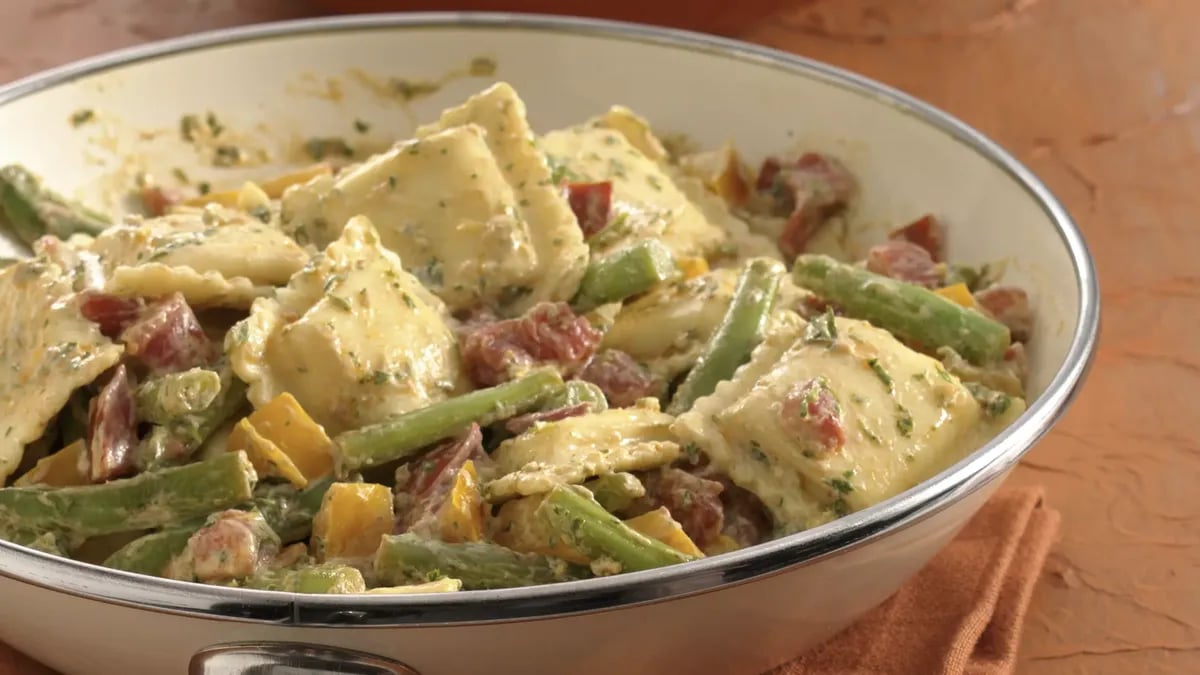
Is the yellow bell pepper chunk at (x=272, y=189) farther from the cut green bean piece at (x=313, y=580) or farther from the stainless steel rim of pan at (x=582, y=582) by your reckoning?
the stainless steel rim of pan at (x=582, y=582)

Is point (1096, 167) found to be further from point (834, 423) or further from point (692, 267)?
point (834, 423)

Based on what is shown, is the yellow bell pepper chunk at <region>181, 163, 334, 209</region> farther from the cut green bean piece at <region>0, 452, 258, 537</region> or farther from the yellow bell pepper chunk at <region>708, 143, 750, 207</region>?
the cut green bean piece at <region>0, 452, 258, 537</region>

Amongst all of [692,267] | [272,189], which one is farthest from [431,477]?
[272,189]

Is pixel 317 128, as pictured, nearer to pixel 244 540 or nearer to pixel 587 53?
pixel 587 53

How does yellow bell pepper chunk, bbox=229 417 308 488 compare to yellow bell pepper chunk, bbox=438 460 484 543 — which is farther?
yellow bell pepper chunk, bbox=229 417 308 488

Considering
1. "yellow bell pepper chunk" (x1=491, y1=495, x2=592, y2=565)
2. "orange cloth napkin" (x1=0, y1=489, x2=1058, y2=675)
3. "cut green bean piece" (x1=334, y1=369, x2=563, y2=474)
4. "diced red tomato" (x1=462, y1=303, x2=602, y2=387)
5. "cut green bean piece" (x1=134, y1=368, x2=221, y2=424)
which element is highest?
"cut green bean piece" (x1=134, y1=368, x2=221, y2=424)

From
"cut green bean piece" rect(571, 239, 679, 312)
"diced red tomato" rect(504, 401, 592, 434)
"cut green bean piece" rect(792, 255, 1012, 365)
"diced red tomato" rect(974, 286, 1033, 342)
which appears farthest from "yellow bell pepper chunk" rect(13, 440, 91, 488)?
"diced red tomato" rect(974, 286, 1033, 342)

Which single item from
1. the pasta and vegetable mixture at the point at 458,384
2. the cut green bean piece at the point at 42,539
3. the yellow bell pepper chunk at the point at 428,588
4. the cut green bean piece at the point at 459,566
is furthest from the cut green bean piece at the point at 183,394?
the yellow bell pepper chunk at the point at 428,588
